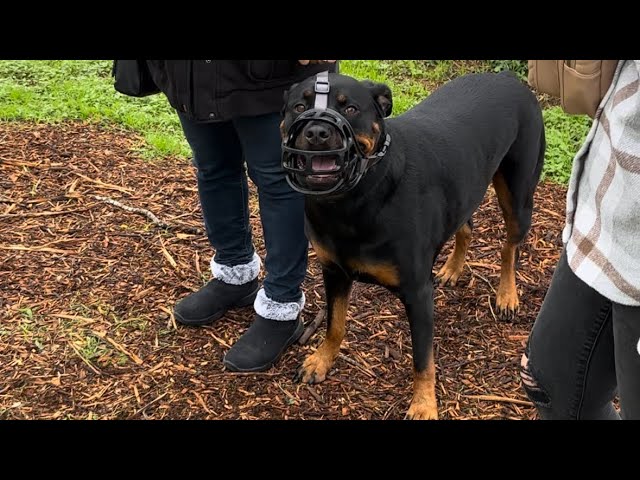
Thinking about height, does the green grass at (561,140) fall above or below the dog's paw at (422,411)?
above

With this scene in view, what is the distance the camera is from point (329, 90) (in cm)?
264

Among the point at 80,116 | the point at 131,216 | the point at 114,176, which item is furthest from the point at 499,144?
the point at 80,116

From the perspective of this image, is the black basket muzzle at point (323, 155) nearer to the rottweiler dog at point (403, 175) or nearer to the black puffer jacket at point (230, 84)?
the rottweiler dog at point (403, 175)

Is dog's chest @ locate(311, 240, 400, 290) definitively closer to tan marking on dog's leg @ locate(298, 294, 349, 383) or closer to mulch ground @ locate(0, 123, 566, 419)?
tan marking on dog's leg @ locate(298, 294, 349, 383)

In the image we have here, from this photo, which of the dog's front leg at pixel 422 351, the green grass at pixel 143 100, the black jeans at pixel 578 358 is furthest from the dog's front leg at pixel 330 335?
the green grass at pixel 143 100

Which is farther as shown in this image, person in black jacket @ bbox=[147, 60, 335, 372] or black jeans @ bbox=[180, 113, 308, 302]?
black jeans @ bbox=[180, 113, 308, 302]

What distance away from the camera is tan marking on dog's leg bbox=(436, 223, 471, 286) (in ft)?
13.4

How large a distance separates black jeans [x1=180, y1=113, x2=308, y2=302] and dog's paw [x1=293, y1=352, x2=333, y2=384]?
316 mm

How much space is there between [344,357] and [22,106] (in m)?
3.89

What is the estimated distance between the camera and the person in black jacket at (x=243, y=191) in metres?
2.88

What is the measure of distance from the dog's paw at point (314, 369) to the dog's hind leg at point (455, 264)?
1008mm

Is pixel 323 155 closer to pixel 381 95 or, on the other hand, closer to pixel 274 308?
pixel 381 95

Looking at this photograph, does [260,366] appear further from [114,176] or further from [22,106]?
[22,106]

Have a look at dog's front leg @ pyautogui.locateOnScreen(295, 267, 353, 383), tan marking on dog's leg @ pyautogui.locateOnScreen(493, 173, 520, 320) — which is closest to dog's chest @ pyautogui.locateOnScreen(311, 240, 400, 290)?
dog's front leg @ pyautogui.locateOnScreen(295, 267, 353, 383)
